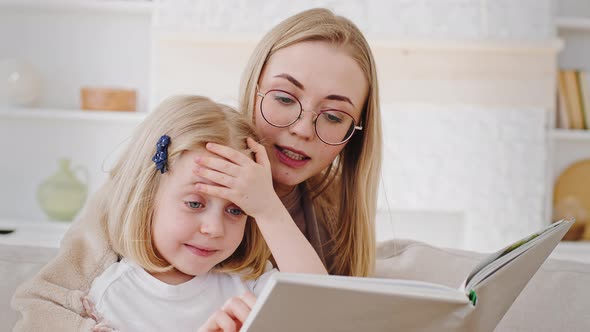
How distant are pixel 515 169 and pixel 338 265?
2.41 m

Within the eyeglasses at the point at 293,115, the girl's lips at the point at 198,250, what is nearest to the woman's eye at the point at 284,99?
the eyeglasses at the point at 293,115

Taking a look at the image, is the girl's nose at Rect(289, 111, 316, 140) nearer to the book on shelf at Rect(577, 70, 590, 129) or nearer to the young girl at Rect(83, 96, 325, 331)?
the young girl at Rect(83, 96, 325, 331)

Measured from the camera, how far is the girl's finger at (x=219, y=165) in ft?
4.31

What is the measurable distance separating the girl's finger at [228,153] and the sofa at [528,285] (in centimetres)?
52

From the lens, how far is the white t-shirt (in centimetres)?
134

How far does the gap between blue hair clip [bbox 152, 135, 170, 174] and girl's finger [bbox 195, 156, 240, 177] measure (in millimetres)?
67

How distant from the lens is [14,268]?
5.02ft

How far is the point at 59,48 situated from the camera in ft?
14.3

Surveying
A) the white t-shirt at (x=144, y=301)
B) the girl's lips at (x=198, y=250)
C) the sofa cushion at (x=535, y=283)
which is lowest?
the sofa cushion at (x=535, y=283)

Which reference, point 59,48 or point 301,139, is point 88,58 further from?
point 301,139

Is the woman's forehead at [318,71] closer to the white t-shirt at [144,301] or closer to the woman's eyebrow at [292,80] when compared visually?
the woman's eyebrow at [292,80]

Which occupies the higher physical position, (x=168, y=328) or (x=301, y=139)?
(x=301, y=139)

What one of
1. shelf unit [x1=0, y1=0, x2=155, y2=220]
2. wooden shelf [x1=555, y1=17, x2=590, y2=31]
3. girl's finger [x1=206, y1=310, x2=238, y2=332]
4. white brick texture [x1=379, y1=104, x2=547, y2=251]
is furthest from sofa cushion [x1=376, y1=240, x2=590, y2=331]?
shelf unit [x1=0, y1=0, x2=155, y2=220]

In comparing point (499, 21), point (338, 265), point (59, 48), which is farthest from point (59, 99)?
point (338, 265)
